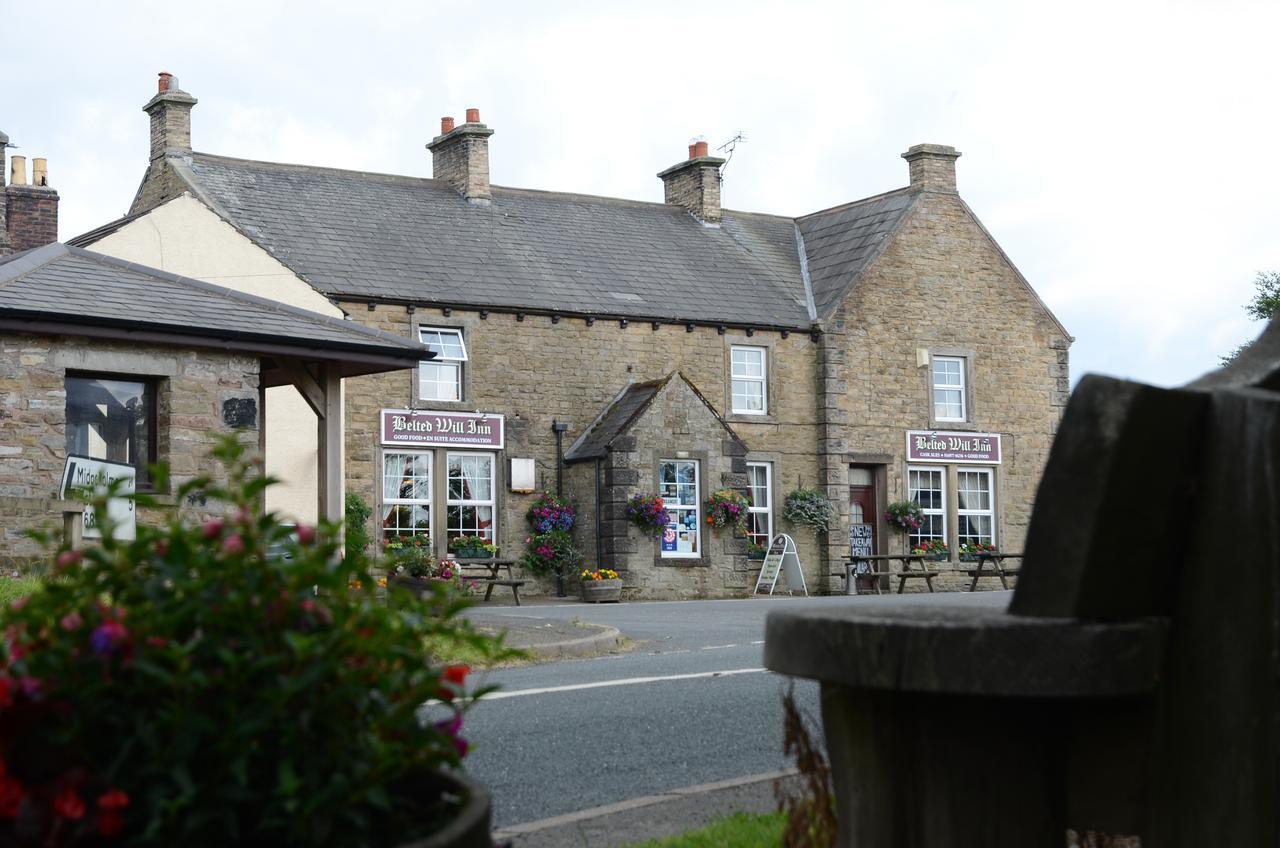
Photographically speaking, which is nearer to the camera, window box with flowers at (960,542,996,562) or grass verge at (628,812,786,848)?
grass verge at (628,812,786,848)

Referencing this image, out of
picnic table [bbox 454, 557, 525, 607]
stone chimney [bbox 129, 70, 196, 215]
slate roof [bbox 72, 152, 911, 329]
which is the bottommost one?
picnic table [bbox 454, 557, 525, 607]

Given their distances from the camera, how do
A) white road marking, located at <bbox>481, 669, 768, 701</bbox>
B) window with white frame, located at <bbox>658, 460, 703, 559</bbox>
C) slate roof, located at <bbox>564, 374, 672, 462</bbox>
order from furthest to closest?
window with white frame, located at <bbox>658, 460, 703, 559</bbox>
slate roof, located at <bbox>564, 374, 672, 462</bbox>
white road marking, located at <bbox>481, 669, 768, 701</bbox>

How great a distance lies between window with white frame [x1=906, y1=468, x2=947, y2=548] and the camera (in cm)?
3066

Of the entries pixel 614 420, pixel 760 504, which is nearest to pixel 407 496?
pixel 614 420

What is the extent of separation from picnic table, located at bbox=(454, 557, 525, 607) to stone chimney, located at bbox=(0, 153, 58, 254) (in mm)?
8599

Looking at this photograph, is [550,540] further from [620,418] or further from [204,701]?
[204,701]

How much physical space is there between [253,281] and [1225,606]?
885 inches

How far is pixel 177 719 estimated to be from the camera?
2275 millimetres

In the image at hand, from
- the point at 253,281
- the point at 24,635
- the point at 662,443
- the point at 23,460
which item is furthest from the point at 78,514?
the point at 662,443

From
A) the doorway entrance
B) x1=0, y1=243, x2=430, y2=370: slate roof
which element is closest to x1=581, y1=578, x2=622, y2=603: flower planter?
the doorway entrance

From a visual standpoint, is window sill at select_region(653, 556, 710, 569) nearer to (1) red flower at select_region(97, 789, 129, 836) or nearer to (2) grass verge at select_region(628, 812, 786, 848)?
(2) grass verge at select_region(628, 812, 786, 848)

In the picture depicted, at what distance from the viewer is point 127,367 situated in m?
15.4

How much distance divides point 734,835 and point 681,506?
21.5 meters

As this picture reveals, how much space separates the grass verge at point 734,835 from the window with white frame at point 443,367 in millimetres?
20598
